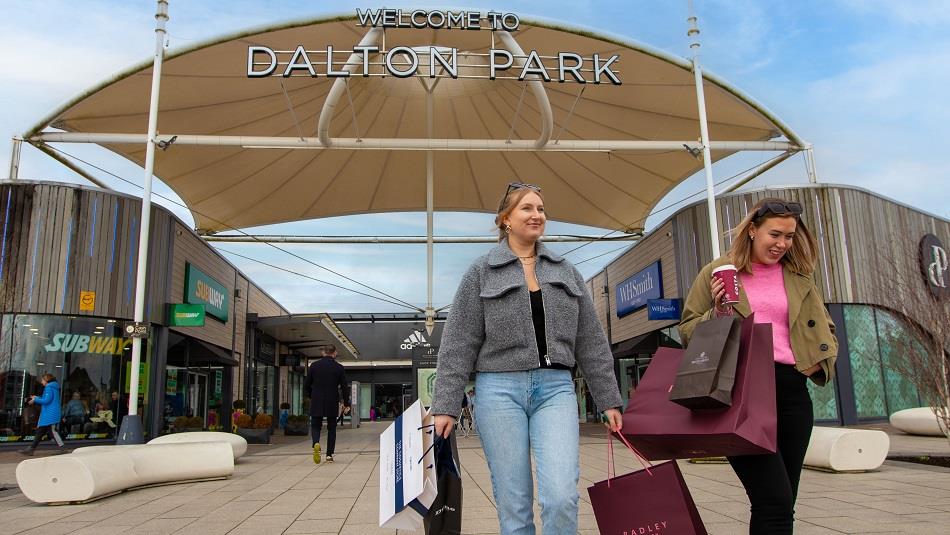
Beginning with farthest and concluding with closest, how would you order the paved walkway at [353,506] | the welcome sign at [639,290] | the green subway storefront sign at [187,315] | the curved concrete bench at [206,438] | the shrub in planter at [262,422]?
the welcome sign at [639,290] → the shrub in planter at [262,422] → the green subway storefront sign at [187,315] → the curved concrete bench at [206,438] → the paved walkway at [353,506]

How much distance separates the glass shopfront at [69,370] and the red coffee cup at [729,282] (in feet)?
47.4

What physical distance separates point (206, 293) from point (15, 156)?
562 cm

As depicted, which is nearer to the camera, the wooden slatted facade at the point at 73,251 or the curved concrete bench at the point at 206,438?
the curved concrete bench at the point at 206,438

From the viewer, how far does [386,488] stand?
2.97 metres

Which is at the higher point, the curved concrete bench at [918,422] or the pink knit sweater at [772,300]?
the pink knit sweater at [772,300]

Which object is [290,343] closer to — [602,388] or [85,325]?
[85,325]

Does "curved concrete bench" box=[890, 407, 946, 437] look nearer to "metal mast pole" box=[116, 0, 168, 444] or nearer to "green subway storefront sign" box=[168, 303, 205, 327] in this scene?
"metal mast pole" box=[116, 0, 168, 444]

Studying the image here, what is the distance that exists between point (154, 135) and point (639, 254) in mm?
13938

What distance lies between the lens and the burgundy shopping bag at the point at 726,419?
2559 millimetres

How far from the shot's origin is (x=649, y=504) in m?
2.70

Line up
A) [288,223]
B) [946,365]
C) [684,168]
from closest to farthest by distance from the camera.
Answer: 1. [946,365]
2. [684,168]
3. [288,223]

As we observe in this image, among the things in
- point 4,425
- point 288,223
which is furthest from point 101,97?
point 288,223

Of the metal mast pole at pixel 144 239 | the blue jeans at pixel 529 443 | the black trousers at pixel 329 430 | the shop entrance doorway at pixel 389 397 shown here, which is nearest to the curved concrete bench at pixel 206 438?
the black trousers at pixel 329 430

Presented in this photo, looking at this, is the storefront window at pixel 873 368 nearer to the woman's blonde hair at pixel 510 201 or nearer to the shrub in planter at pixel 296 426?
the shrub in planter at pixel 296 426
